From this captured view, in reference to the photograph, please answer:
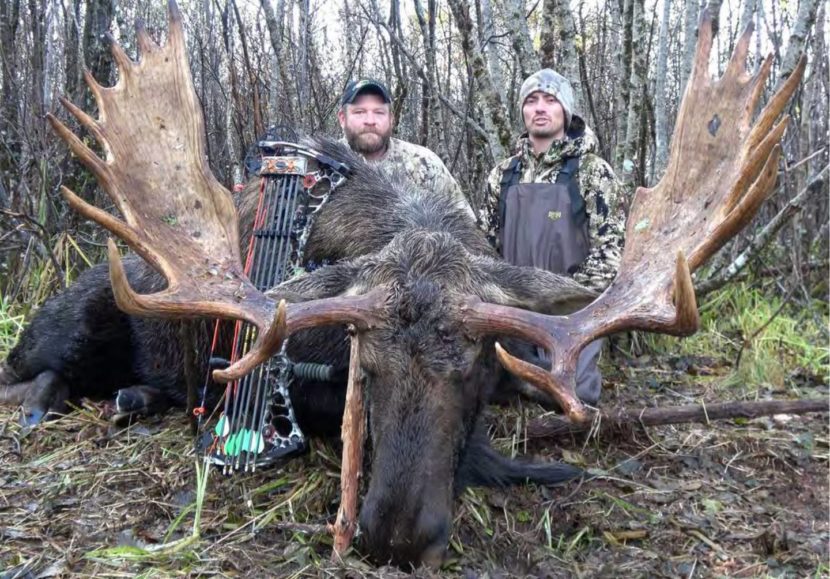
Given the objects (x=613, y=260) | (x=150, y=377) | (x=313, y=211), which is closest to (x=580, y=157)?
(x=613, y=260)

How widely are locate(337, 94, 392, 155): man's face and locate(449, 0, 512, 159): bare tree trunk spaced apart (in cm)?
94

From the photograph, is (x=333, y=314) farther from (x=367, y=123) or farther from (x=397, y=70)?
(x=397, y=70)

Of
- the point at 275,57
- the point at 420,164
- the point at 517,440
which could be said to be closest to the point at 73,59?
the point at 275,57

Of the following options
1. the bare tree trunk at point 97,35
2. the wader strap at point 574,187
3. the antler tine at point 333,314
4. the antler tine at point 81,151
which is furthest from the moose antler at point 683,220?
the bare tree trunk at point 97,35

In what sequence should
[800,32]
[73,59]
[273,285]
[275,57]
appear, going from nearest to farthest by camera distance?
1. [273,285]
2. [800,32]
3. [73,59]
4. [275,57]

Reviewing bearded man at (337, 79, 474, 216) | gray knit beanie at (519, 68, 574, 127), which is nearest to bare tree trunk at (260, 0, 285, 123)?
bearded man at (337, 79, 474, 216)

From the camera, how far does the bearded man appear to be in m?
5.66

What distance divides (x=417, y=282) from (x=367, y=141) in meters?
3.02

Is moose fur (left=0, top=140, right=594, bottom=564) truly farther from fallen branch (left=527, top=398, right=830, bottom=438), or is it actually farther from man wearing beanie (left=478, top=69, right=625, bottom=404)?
man wearing beanie (left=478, top=69, right=625, bottom=404)

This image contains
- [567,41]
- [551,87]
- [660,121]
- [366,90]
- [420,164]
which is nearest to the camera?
[551,87]

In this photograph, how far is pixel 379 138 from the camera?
5.80 metres

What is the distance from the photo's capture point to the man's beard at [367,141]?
18.9 ft

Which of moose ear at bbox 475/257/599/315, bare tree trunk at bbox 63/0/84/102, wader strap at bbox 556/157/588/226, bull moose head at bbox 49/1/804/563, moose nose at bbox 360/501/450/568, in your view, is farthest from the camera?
bare tree trunk at bbox 63/0/84/102

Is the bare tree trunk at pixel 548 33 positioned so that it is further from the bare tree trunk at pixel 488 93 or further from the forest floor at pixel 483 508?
the forest floor at pixel 483 508
